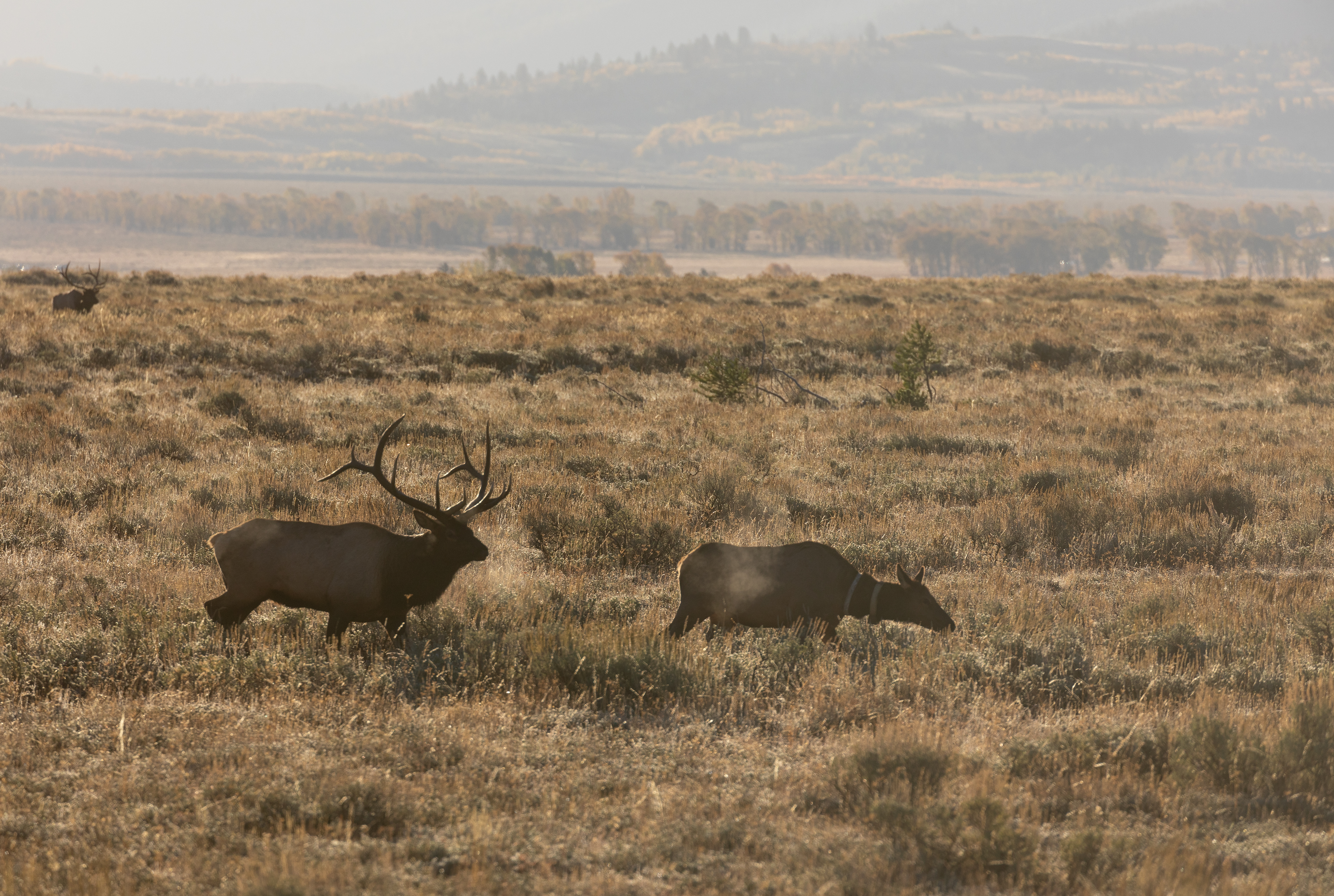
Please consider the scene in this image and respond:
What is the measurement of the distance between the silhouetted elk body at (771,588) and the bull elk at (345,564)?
54.7 inches

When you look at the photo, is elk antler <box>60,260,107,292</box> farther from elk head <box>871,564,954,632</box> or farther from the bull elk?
elk head <box>871,564,954,632</box>

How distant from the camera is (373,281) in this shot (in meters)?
36.0

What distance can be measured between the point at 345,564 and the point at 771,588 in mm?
2628

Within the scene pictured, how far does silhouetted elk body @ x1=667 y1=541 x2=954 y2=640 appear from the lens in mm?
6352

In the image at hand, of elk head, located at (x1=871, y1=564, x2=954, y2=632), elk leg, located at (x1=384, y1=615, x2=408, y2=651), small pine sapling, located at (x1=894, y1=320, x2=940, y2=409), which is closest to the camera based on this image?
elk leg, located at (x1=384, y1=615, x2=408, y2=651)

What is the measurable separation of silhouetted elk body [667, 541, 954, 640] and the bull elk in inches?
54.7

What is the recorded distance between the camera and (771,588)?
6344 mm

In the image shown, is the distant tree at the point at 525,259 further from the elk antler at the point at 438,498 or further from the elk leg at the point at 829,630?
the elk leg at the point at 829,630

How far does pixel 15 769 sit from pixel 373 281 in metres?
33.3

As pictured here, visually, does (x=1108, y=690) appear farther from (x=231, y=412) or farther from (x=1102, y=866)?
(x=231, y=412)

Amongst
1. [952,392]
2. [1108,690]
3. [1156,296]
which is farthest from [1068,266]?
[1108,690]

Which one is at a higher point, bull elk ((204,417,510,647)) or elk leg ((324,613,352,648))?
bull elk ((204,417,510,647))

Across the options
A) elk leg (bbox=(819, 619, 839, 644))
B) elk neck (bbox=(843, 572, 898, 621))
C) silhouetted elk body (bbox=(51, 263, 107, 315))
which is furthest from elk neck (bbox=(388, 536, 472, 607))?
silhouetted elk body (bbox=(51, 263, 107, 315))

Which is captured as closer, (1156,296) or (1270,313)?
(1270,313)
